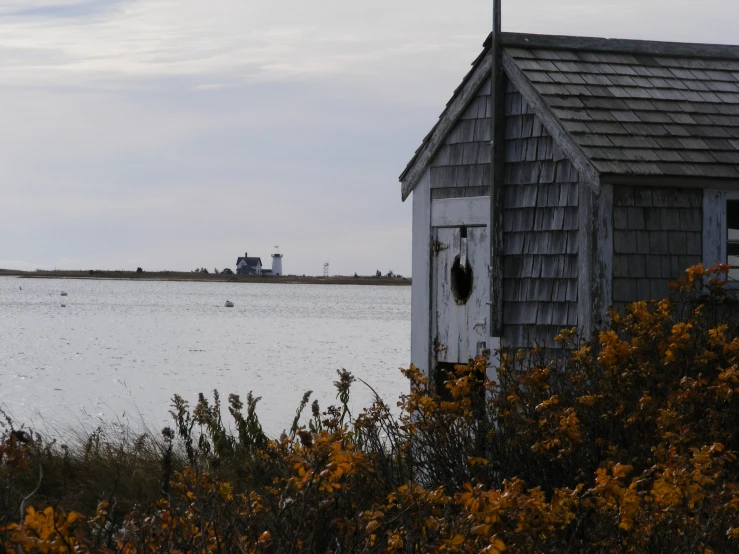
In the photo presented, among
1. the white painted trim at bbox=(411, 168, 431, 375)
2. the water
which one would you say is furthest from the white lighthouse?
the white painted trim at bbox=(411, 168, 431, 375)

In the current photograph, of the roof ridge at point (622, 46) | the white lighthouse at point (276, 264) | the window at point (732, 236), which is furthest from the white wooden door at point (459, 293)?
the white lighthouse at point (276, 264)

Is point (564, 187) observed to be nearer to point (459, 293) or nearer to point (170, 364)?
point (459, 293)

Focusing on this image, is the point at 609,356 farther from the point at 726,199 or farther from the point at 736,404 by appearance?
the point at 726,199

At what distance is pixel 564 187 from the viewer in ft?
32.6

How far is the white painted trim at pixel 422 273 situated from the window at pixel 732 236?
3.19m

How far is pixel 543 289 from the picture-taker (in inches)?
396

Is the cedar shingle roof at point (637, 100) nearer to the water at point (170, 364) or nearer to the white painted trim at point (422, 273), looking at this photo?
the white painted trim at point (422, 273)

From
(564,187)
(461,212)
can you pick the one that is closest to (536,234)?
(564,187)

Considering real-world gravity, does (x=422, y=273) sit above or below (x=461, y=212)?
below

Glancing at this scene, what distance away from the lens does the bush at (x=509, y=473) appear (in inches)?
150

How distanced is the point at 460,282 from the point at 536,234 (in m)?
1.21

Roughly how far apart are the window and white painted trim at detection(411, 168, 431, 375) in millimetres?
3194

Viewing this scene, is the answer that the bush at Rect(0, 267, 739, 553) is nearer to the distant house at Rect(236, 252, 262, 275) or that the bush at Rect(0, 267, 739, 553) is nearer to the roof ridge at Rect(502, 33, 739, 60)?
the roof ridge at Rect(502, 33, 739, 60)

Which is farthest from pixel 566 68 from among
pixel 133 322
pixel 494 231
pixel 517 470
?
pixel 133 322
